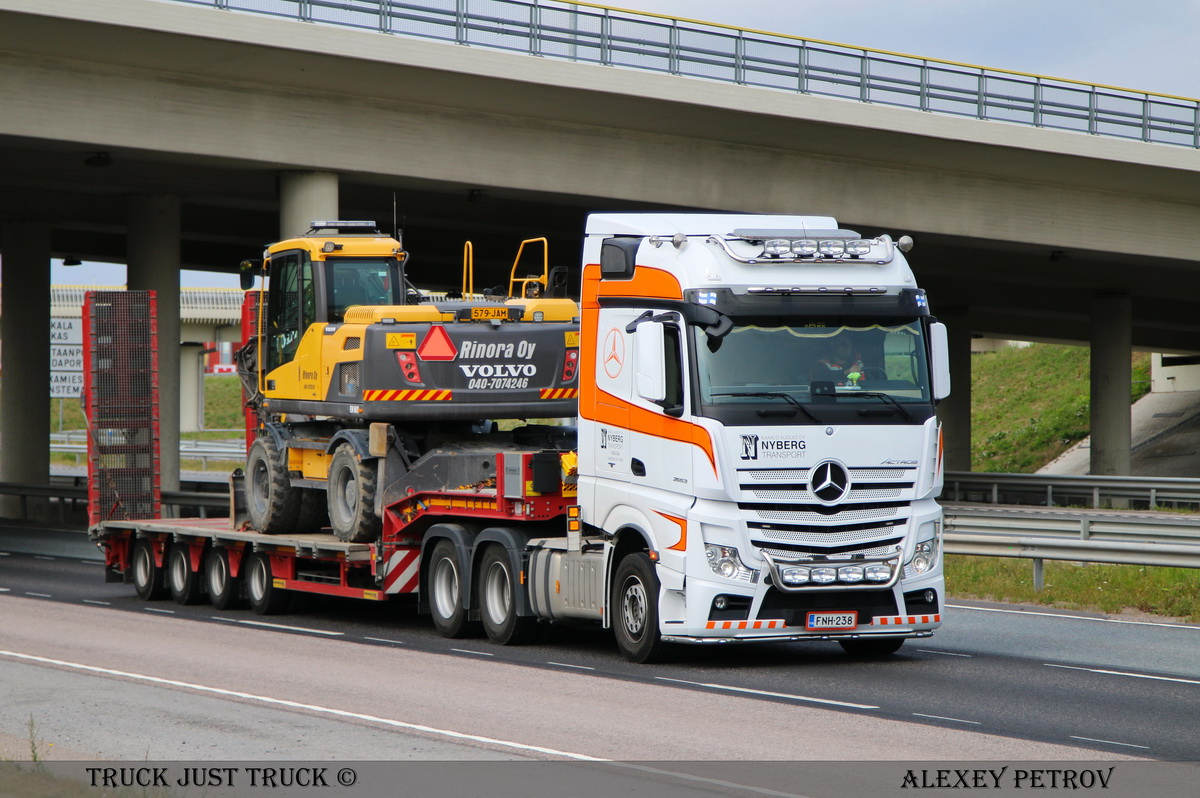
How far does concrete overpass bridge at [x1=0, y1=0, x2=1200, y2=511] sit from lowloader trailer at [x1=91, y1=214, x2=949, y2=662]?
12807 mm

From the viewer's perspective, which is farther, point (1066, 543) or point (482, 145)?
point (482, 145)

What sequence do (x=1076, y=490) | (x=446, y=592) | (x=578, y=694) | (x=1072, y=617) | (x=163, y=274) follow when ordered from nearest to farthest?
(x=578, y=694), (x=446, y=592), (x=1072, y=617), (x=163, y=274), (x=1076, y=490)

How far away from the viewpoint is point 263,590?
18078 mm

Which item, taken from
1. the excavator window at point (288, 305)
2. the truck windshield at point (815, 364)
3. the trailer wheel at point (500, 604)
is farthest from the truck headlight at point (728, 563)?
the excavator window at point (288, 305)

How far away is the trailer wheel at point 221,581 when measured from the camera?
18.7 meters

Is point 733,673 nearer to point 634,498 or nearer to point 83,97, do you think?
point 634,498

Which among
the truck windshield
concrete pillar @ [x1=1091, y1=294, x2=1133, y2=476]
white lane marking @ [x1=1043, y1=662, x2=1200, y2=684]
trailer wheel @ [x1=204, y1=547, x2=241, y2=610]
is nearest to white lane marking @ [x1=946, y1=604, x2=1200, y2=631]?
white lane marking @ [x1=1043, y1=662, x2=1200, y2=684]

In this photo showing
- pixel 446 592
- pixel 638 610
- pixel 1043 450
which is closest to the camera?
pixel 638 610

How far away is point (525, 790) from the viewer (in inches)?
309

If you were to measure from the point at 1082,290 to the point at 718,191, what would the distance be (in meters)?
22.7

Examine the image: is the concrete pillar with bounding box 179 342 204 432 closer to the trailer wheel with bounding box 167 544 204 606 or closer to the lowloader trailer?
the trailer wheel with bounding box 167 544 204 606

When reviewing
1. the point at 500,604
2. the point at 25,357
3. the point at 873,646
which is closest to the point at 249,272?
the point at 500,604

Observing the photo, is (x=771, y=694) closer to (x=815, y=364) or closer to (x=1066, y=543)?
(x=815, y=364)

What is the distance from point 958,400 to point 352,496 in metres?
41.7
